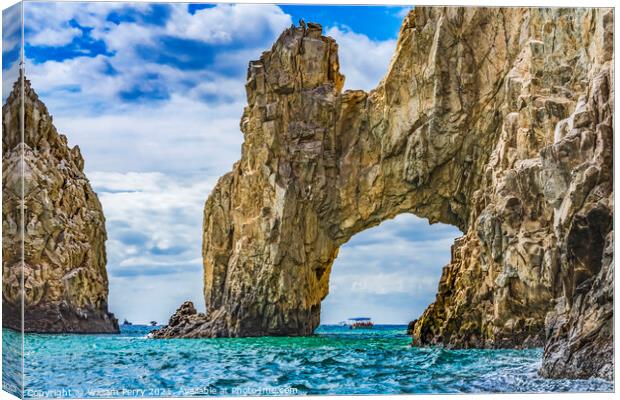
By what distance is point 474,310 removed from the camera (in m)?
31.1

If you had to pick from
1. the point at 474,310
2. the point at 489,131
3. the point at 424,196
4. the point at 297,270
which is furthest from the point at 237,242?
the point at 474,310

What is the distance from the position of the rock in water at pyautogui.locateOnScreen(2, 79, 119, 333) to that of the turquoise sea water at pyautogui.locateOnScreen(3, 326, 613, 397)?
1.12 metres

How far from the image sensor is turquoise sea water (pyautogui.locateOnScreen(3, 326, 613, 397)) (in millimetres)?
20688

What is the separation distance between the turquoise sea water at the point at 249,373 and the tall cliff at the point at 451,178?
113 centimetres

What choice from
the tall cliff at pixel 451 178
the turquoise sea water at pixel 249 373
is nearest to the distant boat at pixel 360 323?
the tall cliff at pixel 451 178

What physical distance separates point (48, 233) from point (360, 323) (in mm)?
11638

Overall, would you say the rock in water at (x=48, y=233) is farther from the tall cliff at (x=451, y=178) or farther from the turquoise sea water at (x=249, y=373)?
the tall cliff at (x=451, y=178)

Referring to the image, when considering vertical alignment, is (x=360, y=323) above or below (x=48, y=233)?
below

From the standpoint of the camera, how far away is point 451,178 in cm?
4034

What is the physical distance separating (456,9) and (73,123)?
16.8m

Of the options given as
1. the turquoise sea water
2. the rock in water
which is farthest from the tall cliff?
the rock in water

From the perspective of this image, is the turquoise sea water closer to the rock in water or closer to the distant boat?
the rock in water

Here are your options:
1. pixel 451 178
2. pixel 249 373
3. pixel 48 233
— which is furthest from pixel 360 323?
pixel 249 373

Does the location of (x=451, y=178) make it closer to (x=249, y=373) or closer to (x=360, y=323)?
(x=360, y=323)
